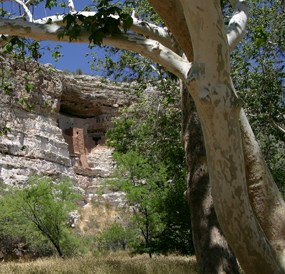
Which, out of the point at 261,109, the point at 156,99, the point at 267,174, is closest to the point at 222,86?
the point at 267,174

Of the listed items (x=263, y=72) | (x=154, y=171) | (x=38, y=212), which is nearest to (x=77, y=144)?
(x=38, y=212)

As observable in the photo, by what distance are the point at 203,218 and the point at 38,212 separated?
1187 centimetres

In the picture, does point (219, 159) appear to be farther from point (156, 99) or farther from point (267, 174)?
point (156, 99)

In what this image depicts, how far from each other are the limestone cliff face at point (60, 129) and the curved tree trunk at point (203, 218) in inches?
693

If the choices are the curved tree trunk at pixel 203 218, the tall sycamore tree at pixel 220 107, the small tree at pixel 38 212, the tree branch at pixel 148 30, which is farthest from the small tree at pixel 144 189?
the tall sycamore tree at pixel 220 107

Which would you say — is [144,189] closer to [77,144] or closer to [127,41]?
[127,41]

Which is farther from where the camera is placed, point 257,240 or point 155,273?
point 155,273

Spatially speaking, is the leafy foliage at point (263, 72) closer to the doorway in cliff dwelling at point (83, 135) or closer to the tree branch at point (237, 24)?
the tree branch at point (237, 24)

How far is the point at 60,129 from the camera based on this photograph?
2942 centimetres

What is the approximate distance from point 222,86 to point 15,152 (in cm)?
2395

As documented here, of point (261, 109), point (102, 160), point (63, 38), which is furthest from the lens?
point (102, 160)

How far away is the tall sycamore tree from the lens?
308 centimetres

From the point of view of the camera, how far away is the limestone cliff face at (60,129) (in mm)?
25547

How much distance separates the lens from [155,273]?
323 inches
